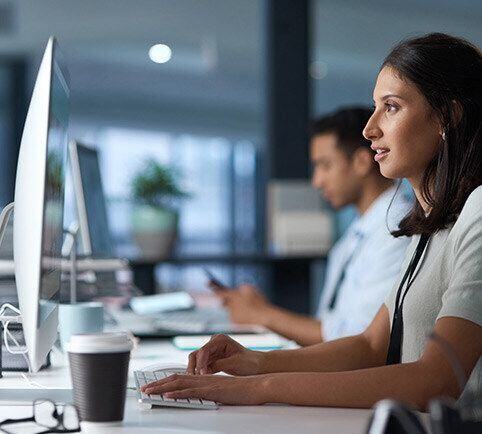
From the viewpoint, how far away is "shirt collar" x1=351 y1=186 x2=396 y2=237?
3.12 m

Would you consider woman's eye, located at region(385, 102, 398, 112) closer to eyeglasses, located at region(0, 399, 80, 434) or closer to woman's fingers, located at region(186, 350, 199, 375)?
woman's fingers, located at region(186, 350, 199, 375)

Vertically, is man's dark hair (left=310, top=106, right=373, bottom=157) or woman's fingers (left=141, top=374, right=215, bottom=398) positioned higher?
man's dark hair (left=310, top=106, right=373, bottom=157)

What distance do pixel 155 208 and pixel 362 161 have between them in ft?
5.04

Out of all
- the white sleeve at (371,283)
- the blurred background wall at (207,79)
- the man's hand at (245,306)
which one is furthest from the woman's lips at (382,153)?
the blurred background wall at (207,79)

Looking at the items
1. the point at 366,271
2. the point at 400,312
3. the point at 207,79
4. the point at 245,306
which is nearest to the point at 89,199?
the point at 245,306

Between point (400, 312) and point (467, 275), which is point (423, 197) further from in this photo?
point (467, 275)

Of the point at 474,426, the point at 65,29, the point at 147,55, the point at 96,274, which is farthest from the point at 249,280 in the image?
the point at 474,426

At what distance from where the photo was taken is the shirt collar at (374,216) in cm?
312

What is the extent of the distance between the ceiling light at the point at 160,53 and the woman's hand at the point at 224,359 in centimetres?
755

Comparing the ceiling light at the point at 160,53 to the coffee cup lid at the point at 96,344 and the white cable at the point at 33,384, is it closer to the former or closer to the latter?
the white cable at the point at 33,384

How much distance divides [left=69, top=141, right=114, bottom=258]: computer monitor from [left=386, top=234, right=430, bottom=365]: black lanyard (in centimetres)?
112

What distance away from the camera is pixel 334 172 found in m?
3.55

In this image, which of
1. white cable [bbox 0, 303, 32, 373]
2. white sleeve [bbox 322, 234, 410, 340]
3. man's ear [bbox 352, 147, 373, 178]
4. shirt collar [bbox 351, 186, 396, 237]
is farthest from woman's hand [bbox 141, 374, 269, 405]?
man's ear [bbox 352, 147, 373, 178]

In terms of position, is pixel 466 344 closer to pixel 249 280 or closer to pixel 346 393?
pixel 346 393
